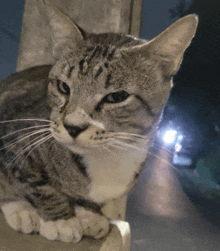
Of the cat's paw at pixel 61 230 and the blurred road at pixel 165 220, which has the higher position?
the cat's paw at pixel 61 230

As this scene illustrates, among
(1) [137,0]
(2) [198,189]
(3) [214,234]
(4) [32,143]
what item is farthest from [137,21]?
(2) [198,189]

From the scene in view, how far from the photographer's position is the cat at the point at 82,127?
0.71m

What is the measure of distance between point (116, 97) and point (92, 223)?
0.36 metres

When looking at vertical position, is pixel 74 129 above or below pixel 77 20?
below

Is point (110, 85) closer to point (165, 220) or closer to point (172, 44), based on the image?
point (172, 44)

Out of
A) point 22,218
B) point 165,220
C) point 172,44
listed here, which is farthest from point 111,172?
point 165,220

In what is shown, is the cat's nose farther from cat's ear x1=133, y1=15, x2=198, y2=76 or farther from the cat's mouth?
cat's ear x1=133, y1=15, x2=198, y2=76

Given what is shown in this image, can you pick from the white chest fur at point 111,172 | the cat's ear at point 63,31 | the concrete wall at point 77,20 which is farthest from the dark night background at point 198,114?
the cat's ear at point 63,31

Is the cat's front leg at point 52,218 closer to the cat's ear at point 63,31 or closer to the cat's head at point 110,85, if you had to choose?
the cat's head at point 110,85

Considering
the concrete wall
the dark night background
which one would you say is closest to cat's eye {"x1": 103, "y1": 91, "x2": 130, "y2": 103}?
the concrete wall

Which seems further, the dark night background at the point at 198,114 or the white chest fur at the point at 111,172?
the dark night background at the point at 198,114

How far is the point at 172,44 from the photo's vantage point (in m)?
0.73

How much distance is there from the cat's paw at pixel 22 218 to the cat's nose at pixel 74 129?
0.27 m

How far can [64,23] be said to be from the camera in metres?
0.83
